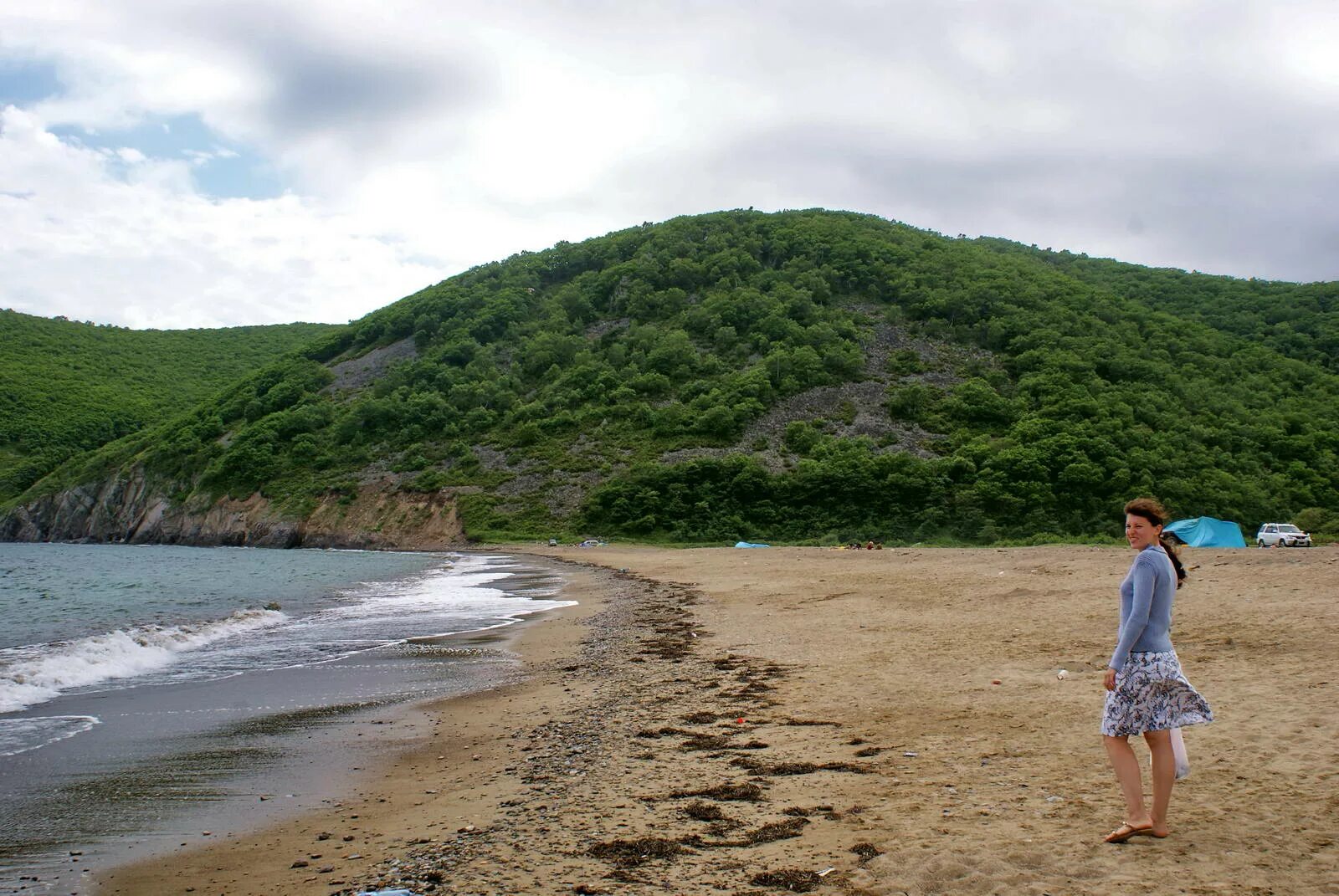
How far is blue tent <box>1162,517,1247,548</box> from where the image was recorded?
3641 cm

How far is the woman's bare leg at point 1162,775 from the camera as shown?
4828 mm

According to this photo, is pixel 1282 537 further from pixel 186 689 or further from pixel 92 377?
pixel 92 377

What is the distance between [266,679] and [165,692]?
1.30 metres

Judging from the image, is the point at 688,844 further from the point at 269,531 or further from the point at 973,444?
the point at 269,531

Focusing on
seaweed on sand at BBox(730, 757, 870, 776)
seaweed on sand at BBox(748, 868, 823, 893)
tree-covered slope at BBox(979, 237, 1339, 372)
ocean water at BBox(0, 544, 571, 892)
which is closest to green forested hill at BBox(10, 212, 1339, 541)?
tree-covered slope at BBox(979, 237, 1339, 372)

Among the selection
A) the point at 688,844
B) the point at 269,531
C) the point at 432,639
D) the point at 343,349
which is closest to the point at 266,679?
the point at 432,639

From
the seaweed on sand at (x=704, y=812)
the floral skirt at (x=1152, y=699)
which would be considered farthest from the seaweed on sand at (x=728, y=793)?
the floral skirt at (x=1152, y=699)

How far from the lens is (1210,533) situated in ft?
121

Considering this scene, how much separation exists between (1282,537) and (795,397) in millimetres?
53454

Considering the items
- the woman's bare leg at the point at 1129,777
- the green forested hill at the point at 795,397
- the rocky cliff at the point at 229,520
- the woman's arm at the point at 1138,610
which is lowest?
the rocky cliff at the point at 229,520

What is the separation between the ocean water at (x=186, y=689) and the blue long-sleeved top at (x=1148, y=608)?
246 inches

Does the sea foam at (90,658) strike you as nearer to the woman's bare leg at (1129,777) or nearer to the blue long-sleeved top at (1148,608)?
the woman's bare leg at (1129,777)

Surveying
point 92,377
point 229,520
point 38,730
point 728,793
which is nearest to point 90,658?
point 38,730

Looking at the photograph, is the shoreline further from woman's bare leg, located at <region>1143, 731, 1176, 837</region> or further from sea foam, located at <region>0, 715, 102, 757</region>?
woman's bare leg, located at <region>1143, 731, 1176, 837</region>
